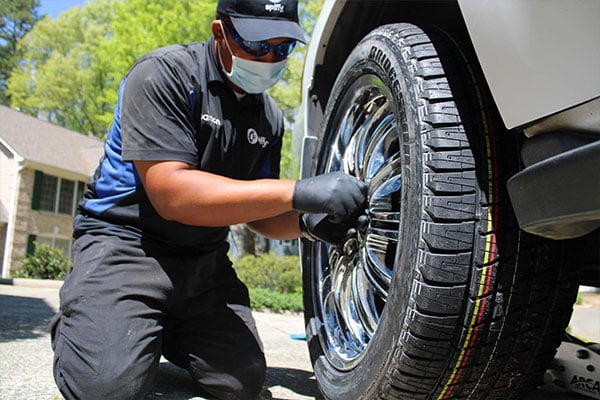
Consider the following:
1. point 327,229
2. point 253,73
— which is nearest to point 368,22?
point 253,73

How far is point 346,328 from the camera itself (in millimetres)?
1919

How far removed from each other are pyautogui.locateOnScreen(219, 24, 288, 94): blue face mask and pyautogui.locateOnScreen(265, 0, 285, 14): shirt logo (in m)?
0.19

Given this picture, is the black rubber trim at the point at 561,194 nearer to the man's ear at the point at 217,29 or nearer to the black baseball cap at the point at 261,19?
the black baseball cap at the point at 261,19

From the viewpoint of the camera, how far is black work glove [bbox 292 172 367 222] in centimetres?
171

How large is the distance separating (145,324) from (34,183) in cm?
1907

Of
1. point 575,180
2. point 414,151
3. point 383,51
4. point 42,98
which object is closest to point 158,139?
point 383,51

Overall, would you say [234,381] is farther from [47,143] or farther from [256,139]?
[47,143]

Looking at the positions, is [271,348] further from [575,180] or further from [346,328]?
[575,180]

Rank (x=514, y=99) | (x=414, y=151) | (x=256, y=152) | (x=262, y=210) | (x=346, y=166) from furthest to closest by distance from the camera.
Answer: (x=256, y=152)
(x=346, y=166)
(x=262, y=210)
(x=414, y=151)
(x=514, y=99)

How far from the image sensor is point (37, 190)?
19.1 m

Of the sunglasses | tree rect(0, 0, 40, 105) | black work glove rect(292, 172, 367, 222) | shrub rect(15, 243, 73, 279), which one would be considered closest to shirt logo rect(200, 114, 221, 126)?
the sunglasses

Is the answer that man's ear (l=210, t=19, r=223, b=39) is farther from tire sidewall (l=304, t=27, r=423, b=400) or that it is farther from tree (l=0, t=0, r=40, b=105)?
tree (l=0, t=0, r=40, b=105)

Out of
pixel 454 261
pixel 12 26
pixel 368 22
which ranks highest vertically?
pixel 12 26

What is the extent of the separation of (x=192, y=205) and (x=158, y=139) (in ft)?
0.87
